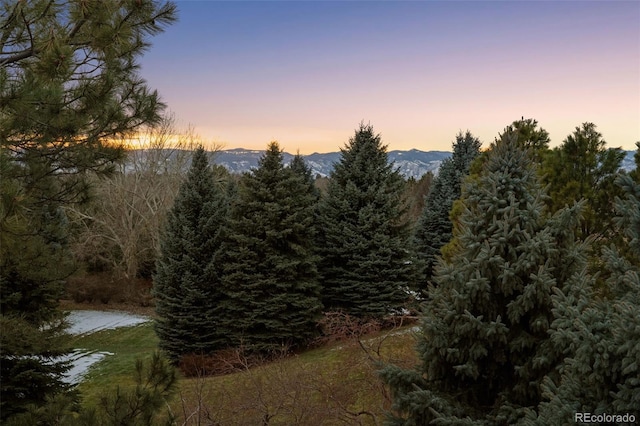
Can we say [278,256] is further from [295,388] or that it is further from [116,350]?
[116,350]

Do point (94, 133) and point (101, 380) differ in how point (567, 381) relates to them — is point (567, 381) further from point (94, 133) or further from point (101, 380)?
point (101, 380)

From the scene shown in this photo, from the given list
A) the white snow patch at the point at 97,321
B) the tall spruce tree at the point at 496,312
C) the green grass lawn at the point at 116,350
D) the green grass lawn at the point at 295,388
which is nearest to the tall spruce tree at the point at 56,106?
the green grass lawn at the point at 295,388

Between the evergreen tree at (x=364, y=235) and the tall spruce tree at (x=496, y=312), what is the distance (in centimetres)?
946

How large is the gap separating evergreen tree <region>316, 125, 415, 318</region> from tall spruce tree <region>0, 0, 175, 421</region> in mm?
9553

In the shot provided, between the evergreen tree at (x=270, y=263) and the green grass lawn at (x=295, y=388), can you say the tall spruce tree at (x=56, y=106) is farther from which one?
the evergreen tree at (x=270, y=263)

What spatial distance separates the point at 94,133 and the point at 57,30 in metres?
1.19

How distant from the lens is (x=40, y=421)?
2.86 m

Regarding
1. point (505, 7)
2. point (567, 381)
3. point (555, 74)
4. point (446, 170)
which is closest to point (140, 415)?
point (567, 381)

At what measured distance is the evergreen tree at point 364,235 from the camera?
13.9 meters

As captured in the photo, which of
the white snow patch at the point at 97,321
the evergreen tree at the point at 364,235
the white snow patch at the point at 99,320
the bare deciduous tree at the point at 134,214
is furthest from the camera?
the bare deciduous tree at the point at 134,214

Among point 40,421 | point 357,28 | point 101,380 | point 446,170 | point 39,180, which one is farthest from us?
point 446,170

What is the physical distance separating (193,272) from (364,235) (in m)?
6.17

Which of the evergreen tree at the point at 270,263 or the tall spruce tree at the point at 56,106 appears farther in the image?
the evergreen tree at the point at 270,263

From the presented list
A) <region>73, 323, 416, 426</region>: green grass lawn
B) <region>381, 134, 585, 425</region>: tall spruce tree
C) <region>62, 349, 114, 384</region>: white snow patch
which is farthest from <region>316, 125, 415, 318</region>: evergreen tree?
<region>381, 134, 585, 425</region>: tall spruce tree
